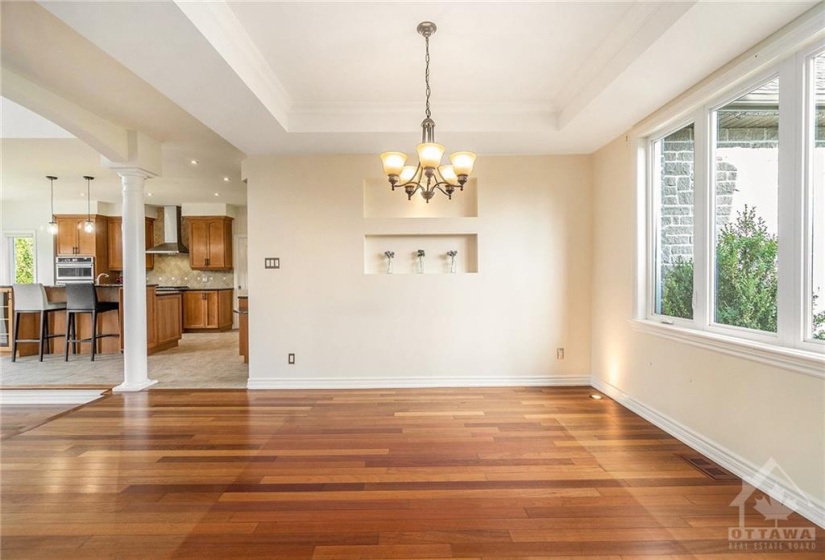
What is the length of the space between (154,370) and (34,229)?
18.4ft

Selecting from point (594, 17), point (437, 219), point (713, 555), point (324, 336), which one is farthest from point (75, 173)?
point (713, 555)

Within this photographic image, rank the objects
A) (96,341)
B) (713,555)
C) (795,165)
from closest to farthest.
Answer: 1. (713,555)
2. (795,165)
3. (96,341)

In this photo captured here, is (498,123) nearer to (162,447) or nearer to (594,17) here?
(594,17)

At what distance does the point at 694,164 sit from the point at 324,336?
11.6 ft

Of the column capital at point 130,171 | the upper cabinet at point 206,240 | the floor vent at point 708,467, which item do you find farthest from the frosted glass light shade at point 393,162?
the upper cabinet at point 206,240

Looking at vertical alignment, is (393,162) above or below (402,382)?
above

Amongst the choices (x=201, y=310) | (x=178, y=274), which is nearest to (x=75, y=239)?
(x=178, y=274)

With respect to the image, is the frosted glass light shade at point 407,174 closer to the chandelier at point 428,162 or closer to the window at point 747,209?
the chandelier at point 428,162

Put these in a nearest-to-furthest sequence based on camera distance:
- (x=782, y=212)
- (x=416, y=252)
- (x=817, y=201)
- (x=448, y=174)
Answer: (x=817, y=201)
(x=782, y=212)
(x=448, y=174)
(x=416, y=252)

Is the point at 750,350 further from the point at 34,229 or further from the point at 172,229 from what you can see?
the point at 34,229

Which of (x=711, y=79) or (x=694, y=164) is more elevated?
(x=711, y=79)

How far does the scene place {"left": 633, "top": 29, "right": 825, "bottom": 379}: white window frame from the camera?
1.86m

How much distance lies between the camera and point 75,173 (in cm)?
539

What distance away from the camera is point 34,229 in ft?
23.9
